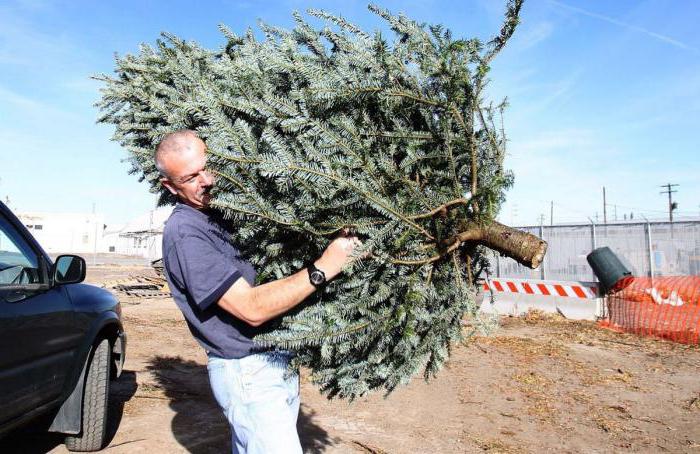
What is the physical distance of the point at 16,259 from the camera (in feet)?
11.4

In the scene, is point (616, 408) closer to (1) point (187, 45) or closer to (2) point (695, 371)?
(2) point (695, 371)

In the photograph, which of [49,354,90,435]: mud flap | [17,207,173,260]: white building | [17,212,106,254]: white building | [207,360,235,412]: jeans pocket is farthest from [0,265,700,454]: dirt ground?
[17,212,106,254]: white building

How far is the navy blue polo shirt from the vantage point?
204 cm

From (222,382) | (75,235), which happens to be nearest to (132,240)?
(75,235)

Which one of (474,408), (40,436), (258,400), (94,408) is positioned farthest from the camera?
(474,408)

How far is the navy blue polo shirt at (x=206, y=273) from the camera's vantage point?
2037mm

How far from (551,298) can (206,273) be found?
11068 mm

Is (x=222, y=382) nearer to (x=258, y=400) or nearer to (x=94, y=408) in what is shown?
(x=258, y=400)

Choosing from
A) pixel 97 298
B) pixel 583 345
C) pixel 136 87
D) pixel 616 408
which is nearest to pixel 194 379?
pixel 97 298

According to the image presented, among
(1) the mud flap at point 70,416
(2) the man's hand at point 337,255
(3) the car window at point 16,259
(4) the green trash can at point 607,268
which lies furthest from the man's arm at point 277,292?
(4) the green trash can at point 607,268

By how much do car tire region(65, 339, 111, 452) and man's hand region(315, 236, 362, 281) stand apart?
3.17 meters

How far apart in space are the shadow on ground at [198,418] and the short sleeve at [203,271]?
257 centimetres

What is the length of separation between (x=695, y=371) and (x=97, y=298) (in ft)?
26.5

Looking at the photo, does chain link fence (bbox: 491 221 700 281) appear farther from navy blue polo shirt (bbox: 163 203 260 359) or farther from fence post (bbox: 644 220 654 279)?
navy blue polo shirt (bbox: 163 203 260 359)
